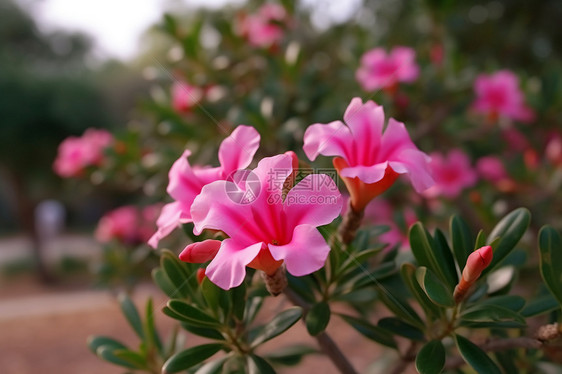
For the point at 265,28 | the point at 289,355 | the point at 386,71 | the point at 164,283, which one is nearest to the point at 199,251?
the point at 164,283

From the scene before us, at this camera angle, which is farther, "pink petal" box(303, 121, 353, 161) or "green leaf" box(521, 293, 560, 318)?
"green leaf" box(521, 293, 560, 318)

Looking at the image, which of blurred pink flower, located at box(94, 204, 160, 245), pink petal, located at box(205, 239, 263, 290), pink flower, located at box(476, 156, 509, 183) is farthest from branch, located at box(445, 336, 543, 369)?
blurred pink flower, located at box(94, 204, 160, 245)

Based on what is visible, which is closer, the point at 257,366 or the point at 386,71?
the point at 257,366

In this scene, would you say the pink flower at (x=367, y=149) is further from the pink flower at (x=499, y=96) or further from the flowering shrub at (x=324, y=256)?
the pink flower at (x=499, y=96)

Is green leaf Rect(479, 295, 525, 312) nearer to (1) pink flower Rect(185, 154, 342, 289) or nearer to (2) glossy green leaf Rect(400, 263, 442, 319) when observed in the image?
(2) glossy green leaf Rect(400, 263, 442, 319)

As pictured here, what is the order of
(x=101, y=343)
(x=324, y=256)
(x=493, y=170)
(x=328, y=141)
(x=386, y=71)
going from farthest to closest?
(x=493, y=170) < (x=386, y=71) < (x=101, y=343) < (x=328, y=141) < (x=324, y=256)

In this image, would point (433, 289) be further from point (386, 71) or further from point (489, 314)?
point (386, 71)

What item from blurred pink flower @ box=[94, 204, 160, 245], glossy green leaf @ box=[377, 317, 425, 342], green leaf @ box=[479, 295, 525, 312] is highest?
blurred pink flower @ box=[94, 204, 160, 245]
